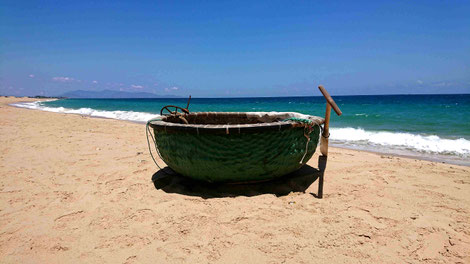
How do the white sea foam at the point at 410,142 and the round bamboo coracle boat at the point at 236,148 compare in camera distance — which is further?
the white sea foam at the point at 410,142

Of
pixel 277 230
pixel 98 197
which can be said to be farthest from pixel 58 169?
pixel 277 230

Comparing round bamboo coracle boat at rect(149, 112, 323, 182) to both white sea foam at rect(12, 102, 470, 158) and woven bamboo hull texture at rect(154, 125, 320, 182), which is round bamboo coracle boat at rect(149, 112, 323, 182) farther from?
white sea foam at rect(12, 102, 470, 158)

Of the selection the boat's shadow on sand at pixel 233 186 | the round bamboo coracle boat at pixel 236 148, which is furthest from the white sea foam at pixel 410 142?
the round bamboo coracle boat at pixel 236 148

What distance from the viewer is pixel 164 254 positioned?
1.68 metres

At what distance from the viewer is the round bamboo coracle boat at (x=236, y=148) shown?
2.32 meters

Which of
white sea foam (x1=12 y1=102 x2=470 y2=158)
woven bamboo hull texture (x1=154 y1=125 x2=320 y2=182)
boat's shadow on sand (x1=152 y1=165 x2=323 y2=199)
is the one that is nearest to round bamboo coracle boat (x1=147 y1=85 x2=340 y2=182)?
woven bamboo hull texture (x1=154 y1=125 x2=320 y2=182)

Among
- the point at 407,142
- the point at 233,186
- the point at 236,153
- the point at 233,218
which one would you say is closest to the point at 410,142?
the point at 407,142

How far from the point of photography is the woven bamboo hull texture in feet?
7.69

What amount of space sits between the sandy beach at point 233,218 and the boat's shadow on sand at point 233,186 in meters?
0.01

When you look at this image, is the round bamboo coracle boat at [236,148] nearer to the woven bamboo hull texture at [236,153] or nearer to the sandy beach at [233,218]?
the woven bamboo hull texture at [236,153]

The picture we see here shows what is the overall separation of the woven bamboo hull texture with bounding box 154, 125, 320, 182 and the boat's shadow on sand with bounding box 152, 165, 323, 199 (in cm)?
16

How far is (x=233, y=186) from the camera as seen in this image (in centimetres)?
269

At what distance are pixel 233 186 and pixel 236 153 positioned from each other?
19.7 inches

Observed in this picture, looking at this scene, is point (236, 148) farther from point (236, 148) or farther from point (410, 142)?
point (410, 142)
